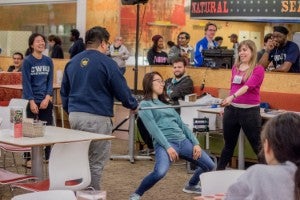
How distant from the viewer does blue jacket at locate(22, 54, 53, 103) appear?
7.05 metres

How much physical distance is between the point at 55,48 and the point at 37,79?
6.17 meters

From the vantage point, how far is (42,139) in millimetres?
4684

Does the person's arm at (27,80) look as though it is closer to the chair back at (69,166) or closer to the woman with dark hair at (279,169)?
the chair back at (69,166)

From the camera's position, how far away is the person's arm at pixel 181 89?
845 cm

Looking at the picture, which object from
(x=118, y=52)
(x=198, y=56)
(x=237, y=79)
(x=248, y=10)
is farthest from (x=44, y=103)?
(x=248, y=10)

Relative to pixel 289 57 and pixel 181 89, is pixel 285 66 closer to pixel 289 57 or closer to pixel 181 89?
pixel 289 57

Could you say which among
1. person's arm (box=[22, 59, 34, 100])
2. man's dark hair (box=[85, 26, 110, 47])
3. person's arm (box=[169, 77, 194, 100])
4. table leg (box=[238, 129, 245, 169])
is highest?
man's dark hair (box=[85, 26, 110, 47])

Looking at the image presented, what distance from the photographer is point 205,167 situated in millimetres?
5852

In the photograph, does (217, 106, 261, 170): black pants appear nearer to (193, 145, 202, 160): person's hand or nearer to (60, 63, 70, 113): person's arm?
(193, 145, 202, 160): person's hand

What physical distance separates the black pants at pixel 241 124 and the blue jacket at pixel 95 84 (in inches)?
74.4

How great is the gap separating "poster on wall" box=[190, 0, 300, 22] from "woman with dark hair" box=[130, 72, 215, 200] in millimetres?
5456

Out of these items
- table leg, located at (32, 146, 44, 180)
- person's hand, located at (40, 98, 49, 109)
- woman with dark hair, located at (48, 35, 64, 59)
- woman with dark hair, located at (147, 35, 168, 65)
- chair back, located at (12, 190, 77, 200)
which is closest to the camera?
chair back, located at (12, 190, 77, 200)

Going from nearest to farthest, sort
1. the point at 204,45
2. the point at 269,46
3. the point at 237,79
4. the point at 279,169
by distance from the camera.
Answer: the point at 279,169 < the point at 237,79 < the point at 269,46 < the point at 204,45

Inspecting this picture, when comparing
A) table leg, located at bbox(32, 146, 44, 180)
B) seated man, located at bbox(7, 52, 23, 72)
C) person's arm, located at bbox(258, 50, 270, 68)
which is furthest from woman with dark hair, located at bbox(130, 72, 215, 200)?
seated man, located at bbox(7, 52, 23, 72)
